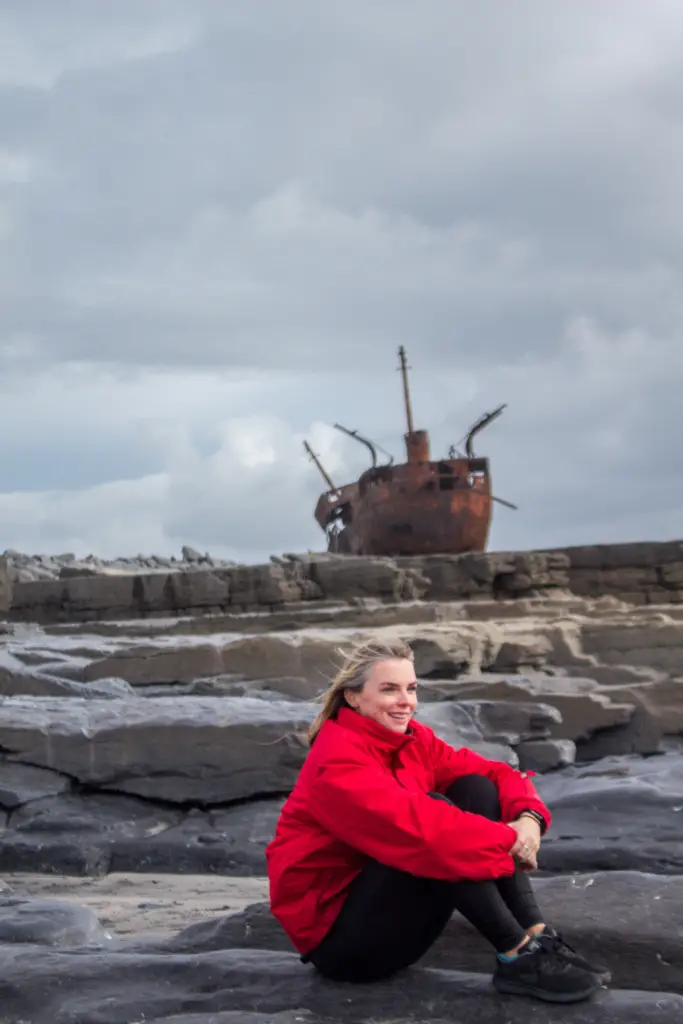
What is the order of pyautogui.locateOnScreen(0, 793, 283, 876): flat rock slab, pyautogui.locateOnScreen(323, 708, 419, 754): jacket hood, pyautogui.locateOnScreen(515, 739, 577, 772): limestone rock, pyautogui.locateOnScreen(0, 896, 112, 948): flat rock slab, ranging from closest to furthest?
1. pyautogui.locateOnScreen(323, 708, 419, 754): jacket hood
2. pyautogui.locateOnScreen(0, 896, 112, 948): flat rock slab
3. pyautogui.locateOnScreen(0, 793, 283, 876): flat rock slab
4. pyautogui.locateOnScreen(515, 739, 577, 772): limestone rock

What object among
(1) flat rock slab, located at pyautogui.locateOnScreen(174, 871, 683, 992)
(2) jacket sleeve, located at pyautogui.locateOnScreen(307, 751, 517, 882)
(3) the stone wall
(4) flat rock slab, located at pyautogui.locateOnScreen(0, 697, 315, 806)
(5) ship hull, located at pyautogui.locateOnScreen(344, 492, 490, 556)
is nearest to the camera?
(2) jacket sleeve, located at pyautogui.locateOnScreen(307, 751, 517, 882)

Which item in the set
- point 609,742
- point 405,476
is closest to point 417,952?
point 609,742

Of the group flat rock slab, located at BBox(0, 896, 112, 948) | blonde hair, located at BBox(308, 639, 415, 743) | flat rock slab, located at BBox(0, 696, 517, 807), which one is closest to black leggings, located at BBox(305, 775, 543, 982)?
blonde hair, located at BBox(308, 639, 415, 743)

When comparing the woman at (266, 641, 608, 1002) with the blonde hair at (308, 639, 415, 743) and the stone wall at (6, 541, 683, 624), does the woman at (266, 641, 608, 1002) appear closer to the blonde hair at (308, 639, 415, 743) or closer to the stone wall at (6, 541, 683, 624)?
the blonde hair at (308, 639, 415, 743)

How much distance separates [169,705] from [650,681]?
454cm

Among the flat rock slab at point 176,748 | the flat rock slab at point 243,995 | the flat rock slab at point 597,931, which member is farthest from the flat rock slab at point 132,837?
the flat rock slab at point 243,995

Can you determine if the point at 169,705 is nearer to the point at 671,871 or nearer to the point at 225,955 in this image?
the point at 671,871

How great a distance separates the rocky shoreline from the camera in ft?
9.45

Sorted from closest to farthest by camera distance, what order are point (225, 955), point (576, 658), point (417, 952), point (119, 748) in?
point (417, 952)
point (225, 955)
point (119, 748)
point (576, 658)

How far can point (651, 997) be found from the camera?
8.63ft

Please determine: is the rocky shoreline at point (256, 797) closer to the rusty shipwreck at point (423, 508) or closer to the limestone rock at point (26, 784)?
the limestone rock at point (26, 784)

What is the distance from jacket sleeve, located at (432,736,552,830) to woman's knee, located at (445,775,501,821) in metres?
0.03

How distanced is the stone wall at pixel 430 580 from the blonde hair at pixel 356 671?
12.4m

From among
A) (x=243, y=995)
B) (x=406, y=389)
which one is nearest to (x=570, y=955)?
(x=243, y=995)
